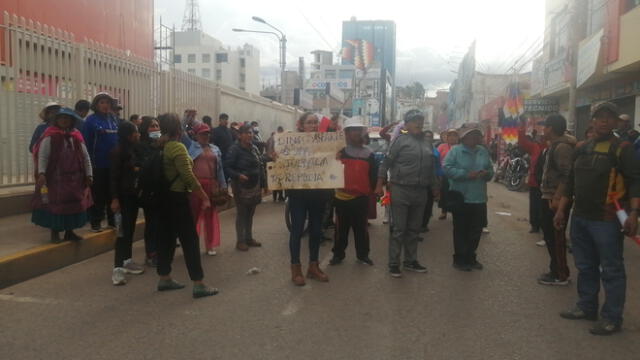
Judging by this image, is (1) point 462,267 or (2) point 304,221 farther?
(1) point 462,267

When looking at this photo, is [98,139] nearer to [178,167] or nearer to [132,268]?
[132,268]

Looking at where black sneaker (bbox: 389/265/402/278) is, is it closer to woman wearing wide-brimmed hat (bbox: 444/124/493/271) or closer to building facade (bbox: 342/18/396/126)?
woman wearing wide-brimmed hat (bbox: 444/124/493/271)

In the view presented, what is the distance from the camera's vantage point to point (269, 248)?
8.31 metres

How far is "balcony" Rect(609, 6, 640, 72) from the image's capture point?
47.2 feet

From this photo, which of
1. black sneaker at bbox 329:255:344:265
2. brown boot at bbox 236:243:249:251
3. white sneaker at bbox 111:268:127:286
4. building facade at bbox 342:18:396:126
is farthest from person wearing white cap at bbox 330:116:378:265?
building facade at bbox 342:18:396:126

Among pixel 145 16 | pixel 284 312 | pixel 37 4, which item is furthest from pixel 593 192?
pixel 145 16

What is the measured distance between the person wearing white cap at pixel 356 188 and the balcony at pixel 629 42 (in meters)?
10.3

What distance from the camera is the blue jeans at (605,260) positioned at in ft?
15.5

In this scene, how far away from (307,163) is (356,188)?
3.31ft

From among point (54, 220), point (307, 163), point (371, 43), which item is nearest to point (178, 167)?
point (307, 163)

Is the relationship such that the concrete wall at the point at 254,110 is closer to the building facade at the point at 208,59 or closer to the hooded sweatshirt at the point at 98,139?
the hooded sweatshirt at the point at 98,139

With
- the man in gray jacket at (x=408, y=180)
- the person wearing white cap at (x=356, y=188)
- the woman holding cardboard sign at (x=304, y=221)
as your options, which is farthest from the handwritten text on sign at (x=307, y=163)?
the man in gray jacket at (x=408, y=180)

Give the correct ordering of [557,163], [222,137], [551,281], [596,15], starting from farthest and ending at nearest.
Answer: [596,15] < [222,137] < [551,281] < [557,163]

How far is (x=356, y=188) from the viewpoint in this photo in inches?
279
